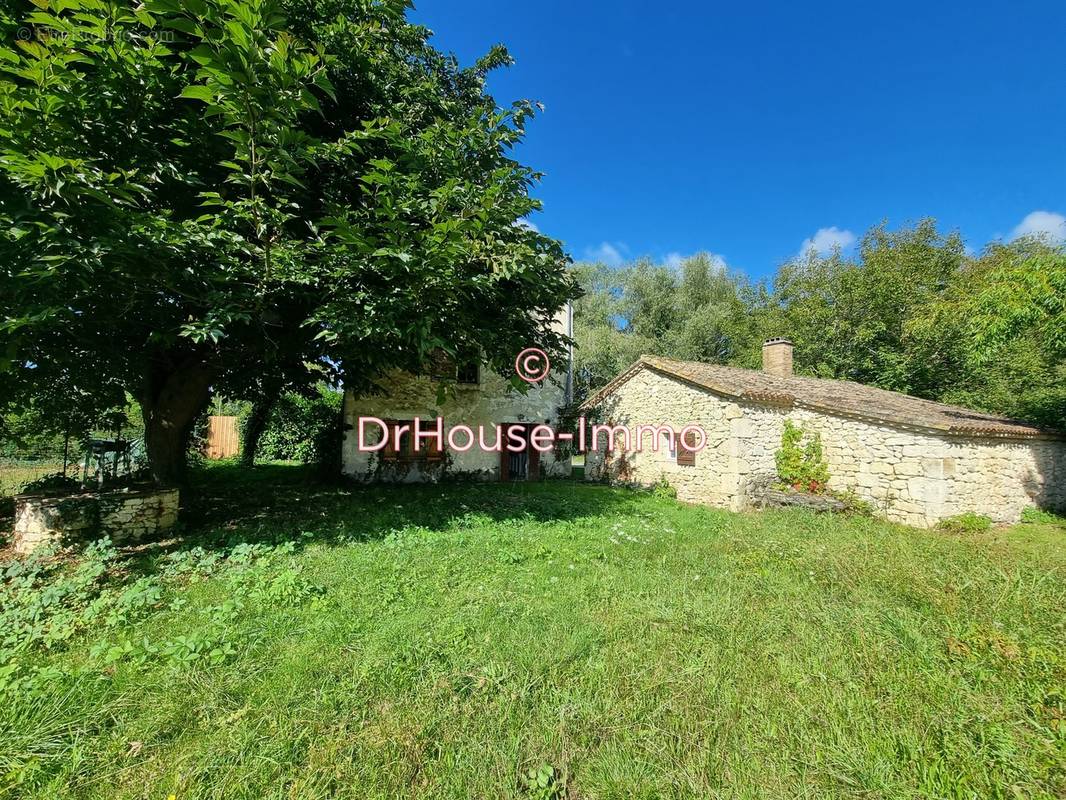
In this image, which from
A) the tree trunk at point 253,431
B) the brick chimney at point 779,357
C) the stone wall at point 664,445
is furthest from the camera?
the tree trunk at point 253,431

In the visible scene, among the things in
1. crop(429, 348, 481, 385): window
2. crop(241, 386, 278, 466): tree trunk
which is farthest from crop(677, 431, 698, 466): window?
crop(241, 386, 278, 466): tree trunk

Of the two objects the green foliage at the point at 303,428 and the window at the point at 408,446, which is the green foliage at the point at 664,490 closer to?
the window at the point at 408,446

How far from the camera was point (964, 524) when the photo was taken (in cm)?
846

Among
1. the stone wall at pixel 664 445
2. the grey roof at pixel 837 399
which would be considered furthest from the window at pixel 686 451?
the grey roof at pixel 837 399

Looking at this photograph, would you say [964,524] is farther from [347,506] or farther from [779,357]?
[347,506]

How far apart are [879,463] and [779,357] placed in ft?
17.0

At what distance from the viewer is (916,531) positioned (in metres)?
7.86

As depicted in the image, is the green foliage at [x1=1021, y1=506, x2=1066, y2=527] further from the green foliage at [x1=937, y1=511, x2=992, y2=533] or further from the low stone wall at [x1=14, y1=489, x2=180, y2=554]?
the low stone wall at [x1=14, y1=489, x2=180, y2=554]

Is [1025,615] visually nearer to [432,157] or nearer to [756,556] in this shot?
[756,556]

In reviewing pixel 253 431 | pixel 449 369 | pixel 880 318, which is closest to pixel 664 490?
pixel 449 369

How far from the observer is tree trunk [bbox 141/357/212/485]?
26.1 ft

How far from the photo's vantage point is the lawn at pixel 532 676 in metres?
2.25

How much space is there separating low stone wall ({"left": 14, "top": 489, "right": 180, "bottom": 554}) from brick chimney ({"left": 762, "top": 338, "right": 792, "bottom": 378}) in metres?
15.6

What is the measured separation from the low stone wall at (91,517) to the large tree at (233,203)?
1890 millimetres
